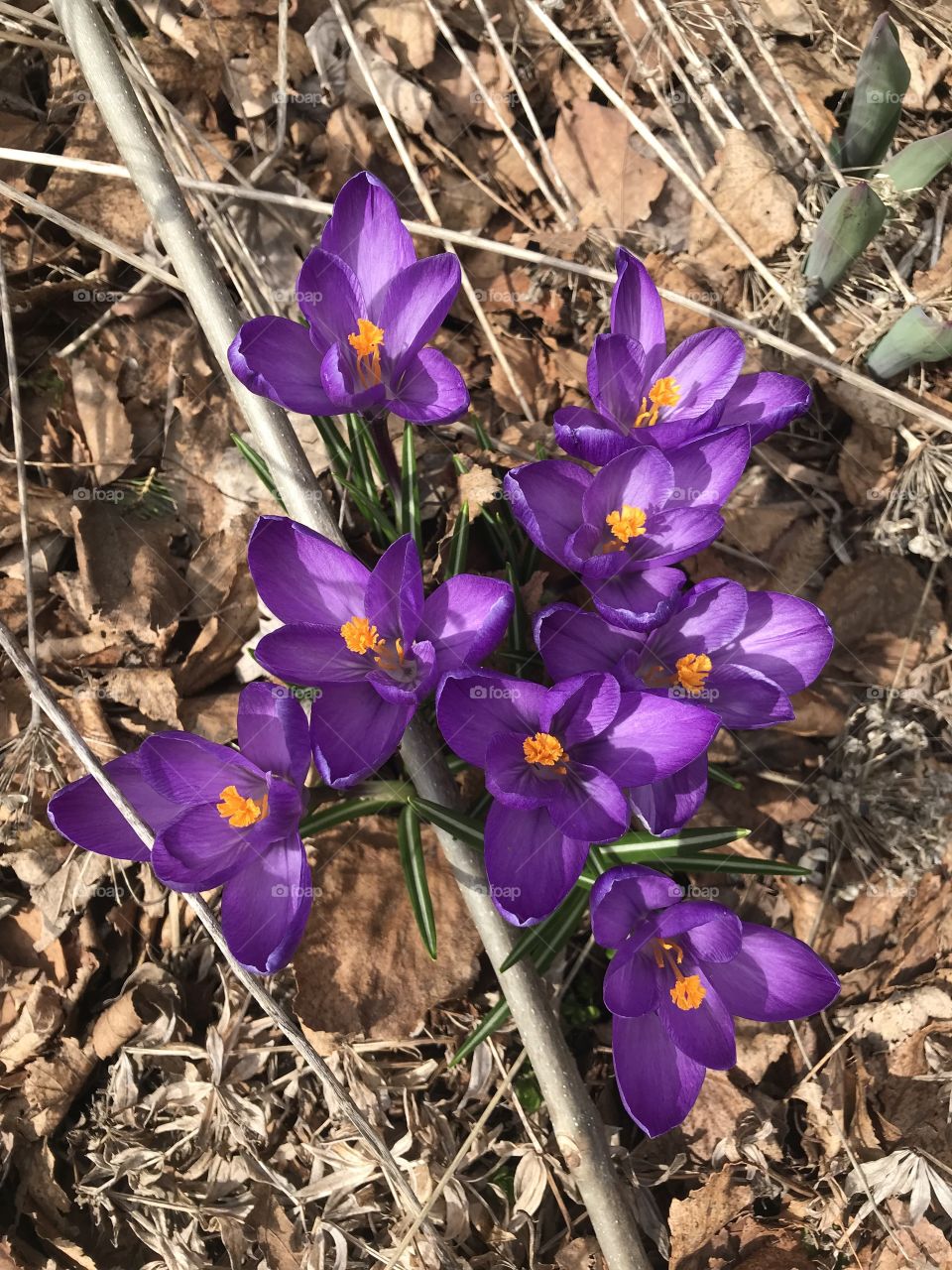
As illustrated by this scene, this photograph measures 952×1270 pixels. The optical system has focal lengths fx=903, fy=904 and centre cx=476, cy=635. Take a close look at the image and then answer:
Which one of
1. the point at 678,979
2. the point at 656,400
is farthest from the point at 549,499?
the point at 678,979

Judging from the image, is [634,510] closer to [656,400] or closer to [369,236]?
[656,400]

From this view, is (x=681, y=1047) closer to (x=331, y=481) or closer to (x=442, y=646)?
(x=442, y=646)

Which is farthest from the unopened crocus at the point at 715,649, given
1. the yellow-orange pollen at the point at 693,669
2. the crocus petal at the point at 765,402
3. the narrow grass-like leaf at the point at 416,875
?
the narrow grass-like leaf at the point at 416,875

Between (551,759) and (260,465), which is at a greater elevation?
(260,465)

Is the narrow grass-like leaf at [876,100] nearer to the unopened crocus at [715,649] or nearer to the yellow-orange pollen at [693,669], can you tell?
the unopened crocus at [715,649]

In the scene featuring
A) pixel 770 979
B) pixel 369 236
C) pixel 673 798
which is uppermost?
pixel 369 236

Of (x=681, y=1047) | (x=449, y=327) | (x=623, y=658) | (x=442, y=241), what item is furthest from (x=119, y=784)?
(x=442, y=241)
